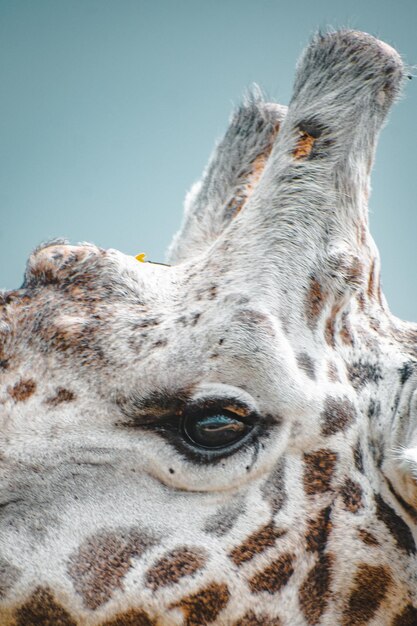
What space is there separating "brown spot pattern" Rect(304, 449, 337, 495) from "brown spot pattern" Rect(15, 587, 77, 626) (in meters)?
0.77

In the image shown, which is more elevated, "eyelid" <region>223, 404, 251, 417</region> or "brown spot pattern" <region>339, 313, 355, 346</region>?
"brown spot pattern" <region>339, 313, 355, 346</region>

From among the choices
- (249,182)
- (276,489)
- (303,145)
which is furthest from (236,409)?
(249,182)

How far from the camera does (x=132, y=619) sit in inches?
78.4

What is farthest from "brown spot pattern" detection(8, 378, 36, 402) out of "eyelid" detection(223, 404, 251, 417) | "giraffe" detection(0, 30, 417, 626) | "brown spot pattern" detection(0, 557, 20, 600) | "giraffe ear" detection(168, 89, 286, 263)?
"giraffe ear" detection(168, 89, 286, 263)

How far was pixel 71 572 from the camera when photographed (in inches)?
78.2

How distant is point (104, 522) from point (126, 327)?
0.58m

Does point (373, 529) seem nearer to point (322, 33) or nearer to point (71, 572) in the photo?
point (71, 572)

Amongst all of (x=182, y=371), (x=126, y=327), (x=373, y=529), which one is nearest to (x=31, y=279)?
(x=126, y=327)

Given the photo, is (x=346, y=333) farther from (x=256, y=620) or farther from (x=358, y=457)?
(x=256, y=620)

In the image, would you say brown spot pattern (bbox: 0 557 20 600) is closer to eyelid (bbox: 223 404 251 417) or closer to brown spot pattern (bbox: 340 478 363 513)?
eyelid (bbox: 223 404 251 417)

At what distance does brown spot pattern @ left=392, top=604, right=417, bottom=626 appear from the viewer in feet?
7.07

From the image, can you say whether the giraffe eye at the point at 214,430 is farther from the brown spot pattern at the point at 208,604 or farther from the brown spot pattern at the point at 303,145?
the brown spot pattern at the point at 303,145

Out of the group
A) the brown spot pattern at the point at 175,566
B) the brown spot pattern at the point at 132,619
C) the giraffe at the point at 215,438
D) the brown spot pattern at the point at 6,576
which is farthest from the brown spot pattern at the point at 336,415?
the brown spot pattern at the point at 6,576

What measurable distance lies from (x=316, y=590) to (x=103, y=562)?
625 mm
